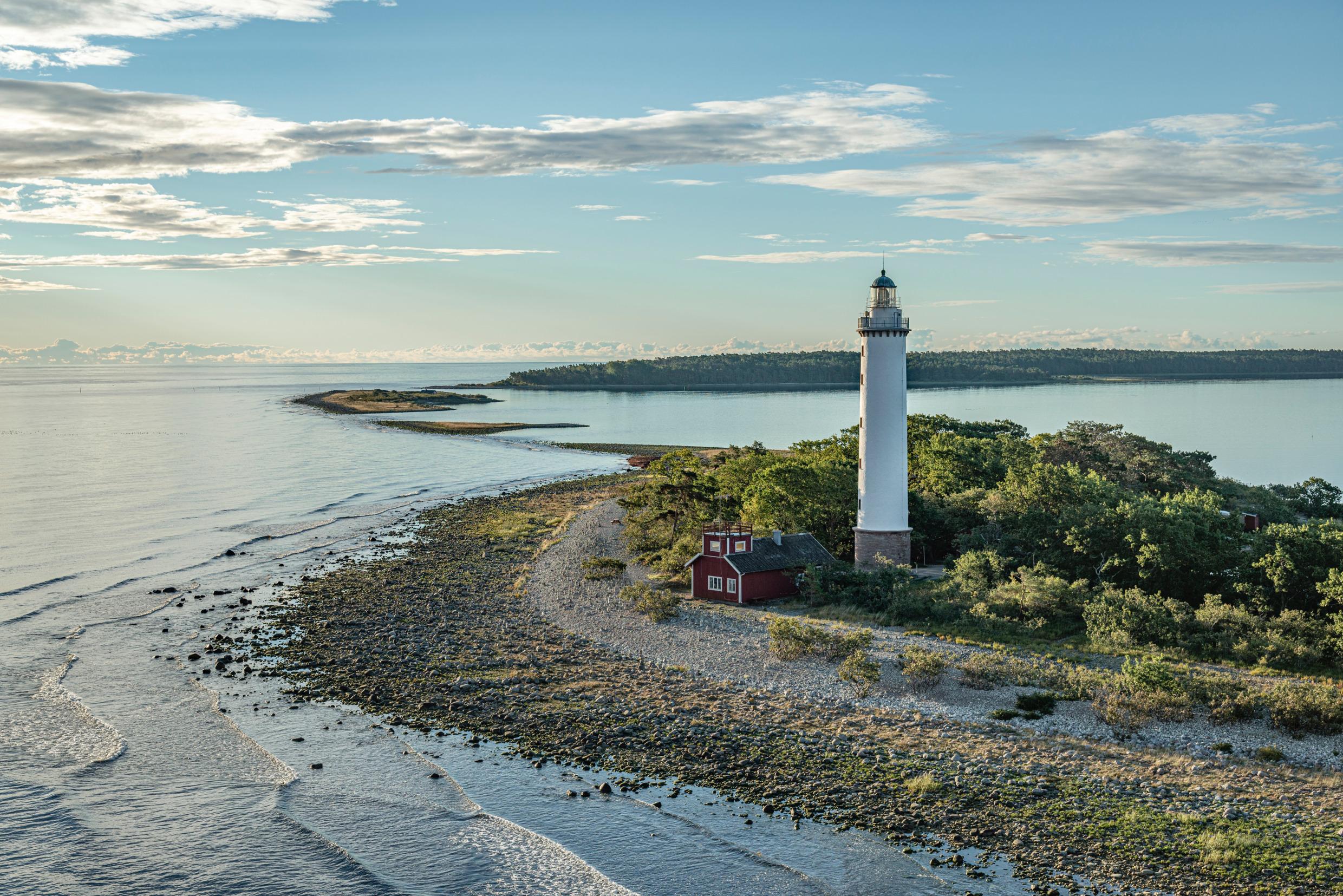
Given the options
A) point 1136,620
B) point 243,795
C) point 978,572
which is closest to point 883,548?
point 978,572

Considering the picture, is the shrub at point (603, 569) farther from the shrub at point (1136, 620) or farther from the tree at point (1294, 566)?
the tree at point (1294, 566)

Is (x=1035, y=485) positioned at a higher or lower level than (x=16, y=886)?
higher

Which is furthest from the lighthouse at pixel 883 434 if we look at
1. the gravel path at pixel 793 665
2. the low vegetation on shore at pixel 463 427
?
the low vegetation on shore at pixel 463 427

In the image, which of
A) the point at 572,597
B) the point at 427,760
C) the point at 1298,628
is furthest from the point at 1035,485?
the point at 427,760

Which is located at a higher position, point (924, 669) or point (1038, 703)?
point (924, 669)

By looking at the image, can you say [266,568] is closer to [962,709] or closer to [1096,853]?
[962,709]

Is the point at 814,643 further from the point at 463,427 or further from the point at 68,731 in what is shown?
the point at 463,427

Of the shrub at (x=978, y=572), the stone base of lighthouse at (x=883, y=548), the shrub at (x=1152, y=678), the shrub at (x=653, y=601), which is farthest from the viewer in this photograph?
the stone base of lighthouse at (x=883, y=548)
